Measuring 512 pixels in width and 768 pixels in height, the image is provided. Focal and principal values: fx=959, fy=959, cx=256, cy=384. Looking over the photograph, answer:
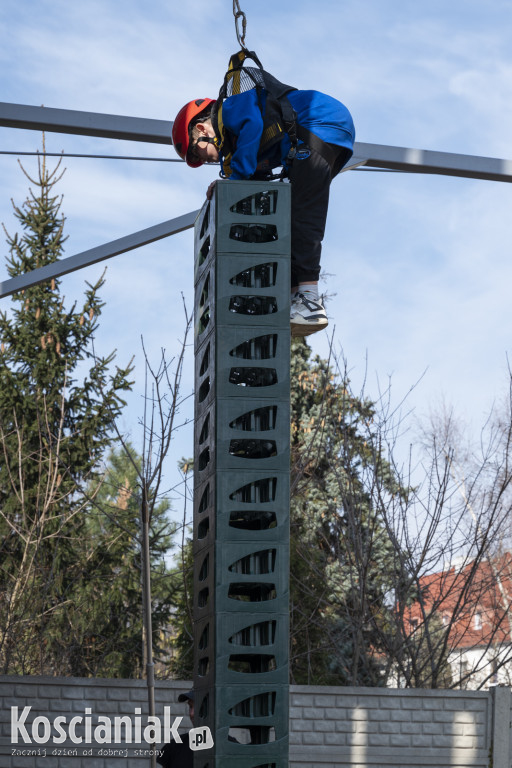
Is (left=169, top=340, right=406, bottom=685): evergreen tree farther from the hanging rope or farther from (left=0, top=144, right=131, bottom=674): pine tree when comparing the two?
the hanging rope

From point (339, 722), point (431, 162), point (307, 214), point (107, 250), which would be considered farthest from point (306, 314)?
point (339, 722)

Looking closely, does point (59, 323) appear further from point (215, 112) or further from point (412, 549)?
point (215, 112)

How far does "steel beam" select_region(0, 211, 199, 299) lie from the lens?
18.9ft

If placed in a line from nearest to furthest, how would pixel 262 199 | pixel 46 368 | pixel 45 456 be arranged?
pixel 262 199 < pixel 45 456 < pixel 46 368

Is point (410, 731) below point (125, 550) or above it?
below

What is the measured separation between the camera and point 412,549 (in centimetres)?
1197

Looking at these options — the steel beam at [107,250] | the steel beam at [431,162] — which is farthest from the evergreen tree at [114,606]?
the steel beam at [431,162]

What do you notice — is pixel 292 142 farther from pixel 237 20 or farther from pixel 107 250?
pixel 107 250

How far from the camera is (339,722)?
8.47m

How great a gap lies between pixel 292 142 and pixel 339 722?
246 inches

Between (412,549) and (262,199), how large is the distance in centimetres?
921

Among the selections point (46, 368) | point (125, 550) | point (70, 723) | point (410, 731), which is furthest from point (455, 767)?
point (46, 368)

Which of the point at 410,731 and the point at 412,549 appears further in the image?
the point at 412,549

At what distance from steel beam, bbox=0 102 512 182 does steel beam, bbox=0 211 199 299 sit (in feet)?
2.67
